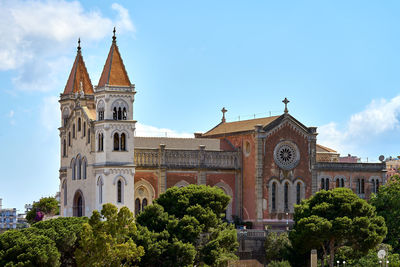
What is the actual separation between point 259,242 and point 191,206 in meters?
12.1

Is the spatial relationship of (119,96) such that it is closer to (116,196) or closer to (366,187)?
(116,196)

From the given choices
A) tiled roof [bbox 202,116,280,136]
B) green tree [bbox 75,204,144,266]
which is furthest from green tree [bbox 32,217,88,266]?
tiled roof [bbox 202,116,280,136]

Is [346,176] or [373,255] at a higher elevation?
[346,176]

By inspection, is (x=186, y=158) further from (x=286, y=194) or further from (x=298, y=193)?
(x=298, y=193)

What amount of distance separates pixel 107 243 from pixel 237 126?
3343 centimetres

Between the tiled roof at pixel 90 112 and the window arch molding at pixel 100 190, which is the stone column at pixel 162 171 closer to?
the window arch molding at pixel 100 190

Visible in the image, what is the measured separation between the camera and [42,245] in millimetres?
68438

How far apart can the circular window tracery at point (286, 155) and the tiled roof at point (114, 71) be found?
16984 millimetres

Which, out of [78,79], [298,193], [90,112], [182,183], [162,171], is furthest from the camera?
[78,79]

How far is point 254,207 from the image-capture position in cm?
9112

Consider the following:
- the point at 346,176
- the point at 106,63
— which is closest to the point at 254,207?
the point at 346,176

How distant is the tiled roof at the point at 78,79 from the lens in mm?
94062

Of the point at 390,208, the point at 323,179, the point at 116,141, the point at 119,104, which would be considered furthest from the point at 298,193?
the point at 119,104

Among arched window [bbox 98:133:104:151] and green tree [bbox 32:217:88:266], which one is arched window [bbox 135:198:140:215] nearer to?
arched window [bbox 98:133:104:151]
